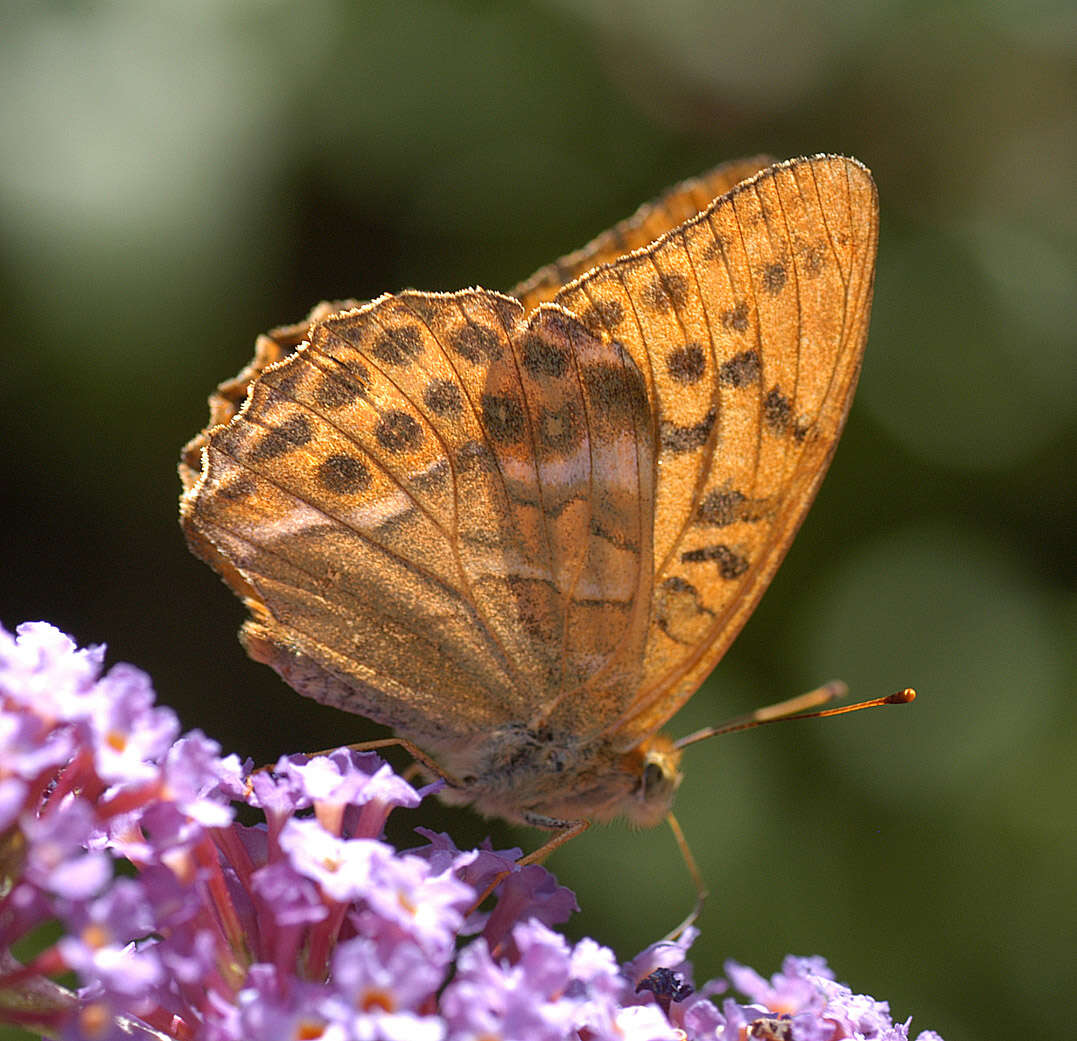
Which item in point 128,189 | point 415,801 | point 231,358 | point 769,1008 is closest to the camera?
point 415,801

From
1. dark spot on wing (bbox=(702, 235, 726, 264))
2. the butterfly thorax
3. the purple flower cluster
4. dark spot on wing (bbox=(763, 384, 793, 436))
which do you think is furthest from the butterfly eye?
dark spot on wing (bbox=(702, 235, 726, 264))

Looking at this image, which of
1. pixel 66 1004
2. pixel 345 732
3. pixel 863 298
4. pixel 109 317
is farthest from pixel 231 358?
pixel 66 1004

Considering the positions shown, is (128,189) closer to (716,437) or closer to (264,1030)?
(716,437)

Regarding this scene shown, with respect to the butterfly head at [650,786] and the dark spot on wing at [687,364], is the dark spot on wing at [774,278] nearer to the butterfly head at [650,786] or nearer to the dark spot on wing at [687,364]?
the dark spot on wing at [687,364]

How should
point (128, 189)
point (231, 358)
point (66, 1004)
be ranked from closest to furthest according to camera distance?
point (66, 1004)
point (128, 189)
point (231, 358)

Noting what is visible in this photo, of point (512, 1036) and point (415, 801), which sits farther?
point (415, 801)

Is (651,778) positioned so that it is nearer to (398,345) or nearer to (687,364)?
(687,364)

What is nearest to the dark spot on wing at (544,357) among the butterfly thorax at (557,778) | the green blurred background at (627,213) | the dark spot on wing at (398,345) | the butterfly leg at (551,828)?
the dark spot on wing at (398,345)
